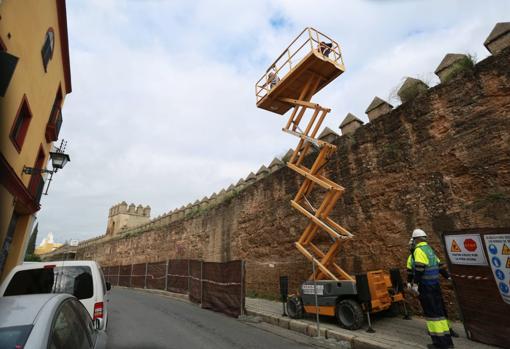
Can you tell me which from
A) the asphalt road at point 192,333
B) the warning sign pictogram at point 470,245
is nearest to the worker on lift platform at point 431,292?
the warning sign pictogram at point 470,245

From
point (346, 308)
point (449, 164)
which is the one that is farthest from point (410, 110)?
point (346, 308)

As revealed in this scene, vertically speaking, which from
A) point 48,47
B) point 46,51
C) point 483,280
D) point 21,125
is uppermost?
point 48,47

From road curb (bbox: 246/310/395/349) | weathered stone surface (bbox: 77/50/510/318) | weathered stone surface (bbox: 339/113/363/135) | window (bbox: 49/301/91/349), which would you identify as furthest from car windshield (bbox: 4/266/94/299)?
weathered stone surface (bbox: 339/113/363/135)

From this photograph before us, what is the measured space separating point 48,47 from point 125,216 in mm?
29971

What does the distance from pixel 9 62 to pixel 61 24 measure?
849 cm

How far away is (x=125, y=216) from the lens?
36281mm

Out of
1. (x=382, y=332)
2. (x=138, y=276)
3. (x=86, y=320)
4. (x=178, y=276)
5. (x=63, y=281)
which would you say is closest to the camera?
(x=86, y=320)

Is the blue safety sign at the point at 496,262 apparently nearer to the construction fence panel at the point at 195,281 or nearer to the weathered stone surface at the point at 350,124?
the weathered stone surface at the point at 350,124

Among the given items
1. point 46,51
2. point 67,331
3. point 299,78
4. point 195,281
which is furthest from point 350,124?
point 46,51

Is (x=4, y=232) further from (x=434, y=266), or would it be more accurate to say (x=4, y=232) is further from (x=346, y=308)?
(x=434, y=266)

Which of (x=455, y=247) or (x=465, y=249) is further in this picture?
(x=455, y=247)

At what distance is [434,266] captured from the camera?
4887mm

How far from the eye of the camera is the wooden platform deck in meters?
7.82

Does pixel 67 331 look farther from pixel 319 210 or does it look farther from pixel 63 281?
pixel 319 210
